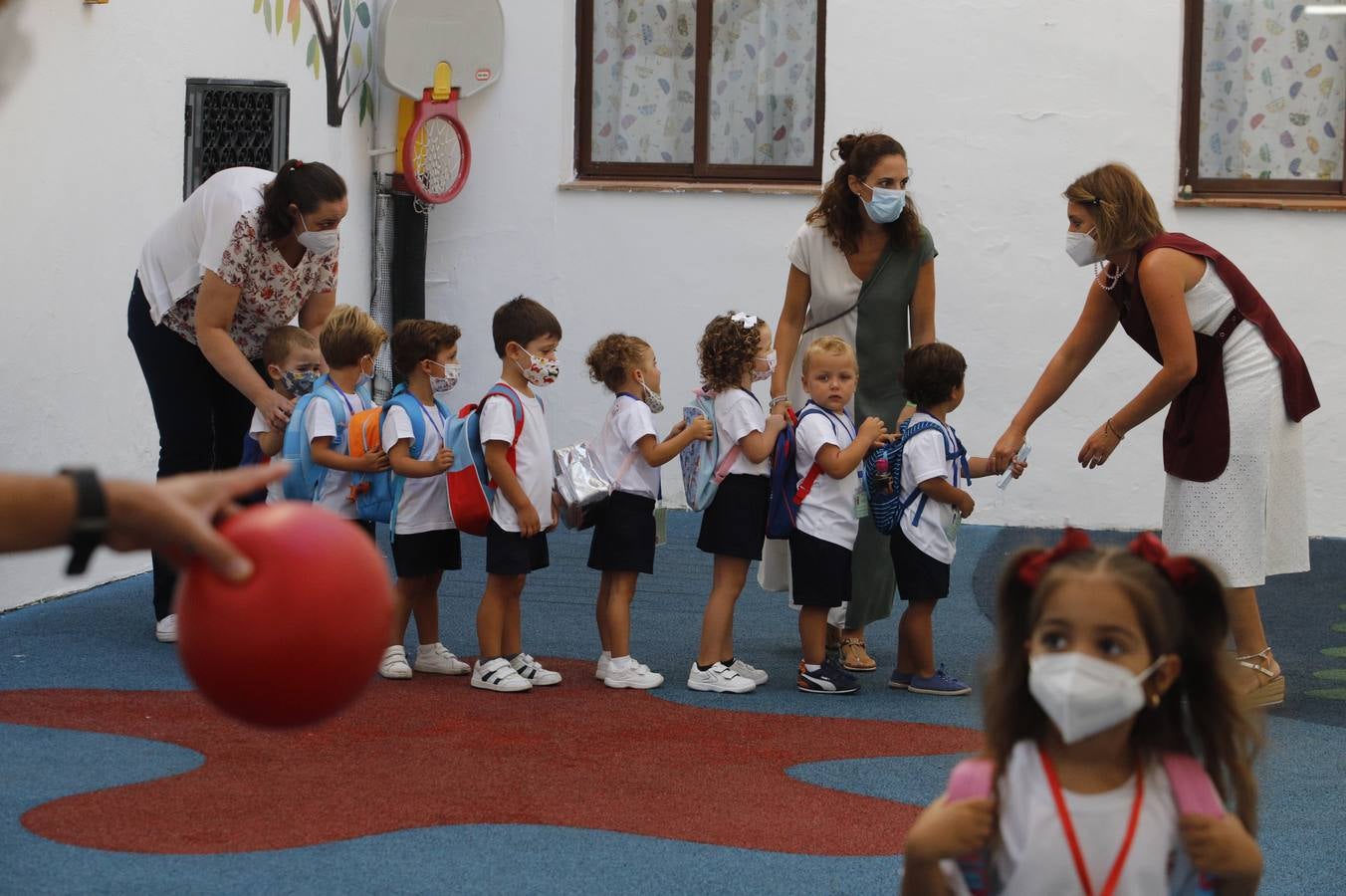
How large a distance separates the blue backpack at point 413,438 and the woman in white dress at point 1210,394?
5.51ft

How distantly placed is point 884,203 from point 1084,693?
357 cm

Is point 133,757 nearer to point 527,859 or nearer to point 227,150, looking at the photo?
point 527,859

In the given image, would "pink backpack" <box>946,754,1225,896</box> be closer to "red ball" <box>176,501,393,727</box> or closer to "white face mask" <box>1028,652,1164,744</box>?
"white face mask" <box>1028,652,1164,744</box>

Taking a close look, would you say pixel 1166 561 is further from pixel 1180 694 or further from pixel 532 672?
pixel 532 672

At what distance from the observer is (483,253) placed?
952 cm

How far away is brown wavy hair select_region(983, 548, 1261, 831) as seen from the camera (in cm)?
202

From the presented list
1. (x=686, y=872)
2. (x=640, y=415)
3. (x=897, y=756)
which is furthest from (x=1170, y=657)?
(x=640, y=415)

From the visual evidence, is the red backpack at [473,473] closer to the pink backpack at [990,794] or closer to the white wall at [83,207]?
the white wall at [83,207]

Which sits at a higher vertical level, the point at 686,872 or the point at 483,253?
the point at 483,253

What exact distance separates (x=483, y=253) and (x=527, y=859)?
6583 mm

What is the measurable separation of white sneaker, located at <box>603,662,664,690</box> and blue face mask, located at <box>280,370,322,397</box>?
1.37 m

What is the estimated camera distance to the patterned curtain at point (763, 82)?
941 cm

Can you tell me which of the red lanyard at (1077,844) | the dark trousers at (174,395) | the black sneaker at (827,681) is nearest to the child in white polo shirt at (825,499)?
the black sneaker at (827,681)

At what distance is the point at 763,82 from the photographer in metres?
9.48
